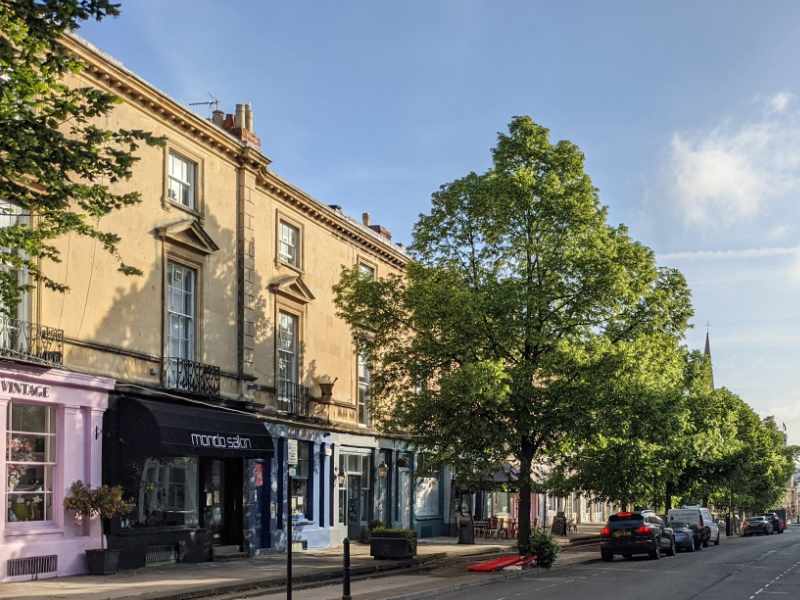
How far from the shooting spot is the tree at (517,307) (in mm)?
27688

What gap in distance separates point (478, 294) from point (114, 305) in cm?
957

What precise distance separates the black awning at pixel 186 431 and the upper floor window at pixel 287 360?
4.58 meters

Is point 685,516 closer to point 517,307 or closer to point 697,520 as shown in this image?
point 697,520

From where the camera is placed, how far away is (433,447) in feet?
96.7

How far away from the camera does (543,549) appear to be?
2836cm

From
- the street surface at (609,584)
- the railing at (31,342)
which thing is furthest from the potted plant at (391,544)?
the railing at (31,342)

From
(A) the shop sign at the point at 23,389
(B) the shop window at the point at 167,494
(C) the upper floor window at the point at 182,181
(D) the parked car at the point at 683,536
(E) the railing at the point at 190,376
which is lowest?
(D) the parked car at the point at 683,536

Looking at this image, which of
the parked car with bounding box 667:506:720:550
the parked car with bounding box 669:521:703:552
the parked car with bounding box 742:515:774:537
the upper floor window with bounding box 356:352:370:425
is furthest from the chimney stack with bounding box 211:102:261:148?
the parked car with bounding box 742:515:774:537

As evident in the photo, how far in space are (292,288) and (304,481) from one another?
6.11 m

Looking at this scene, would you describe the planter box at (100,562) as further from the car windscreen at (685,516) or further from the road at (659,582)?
the car windscreen at (685,516)

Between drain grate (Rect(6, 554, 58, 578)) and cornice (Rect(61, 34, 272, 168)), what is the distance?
9.70m

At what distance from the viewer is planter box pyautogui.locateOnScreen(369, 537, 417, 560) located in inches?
1119

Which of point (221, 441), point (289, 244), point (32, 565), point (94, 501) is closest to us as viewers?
point (32, 565)

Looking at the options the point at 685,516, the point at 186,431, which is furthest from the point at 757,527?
the point at 186,431
